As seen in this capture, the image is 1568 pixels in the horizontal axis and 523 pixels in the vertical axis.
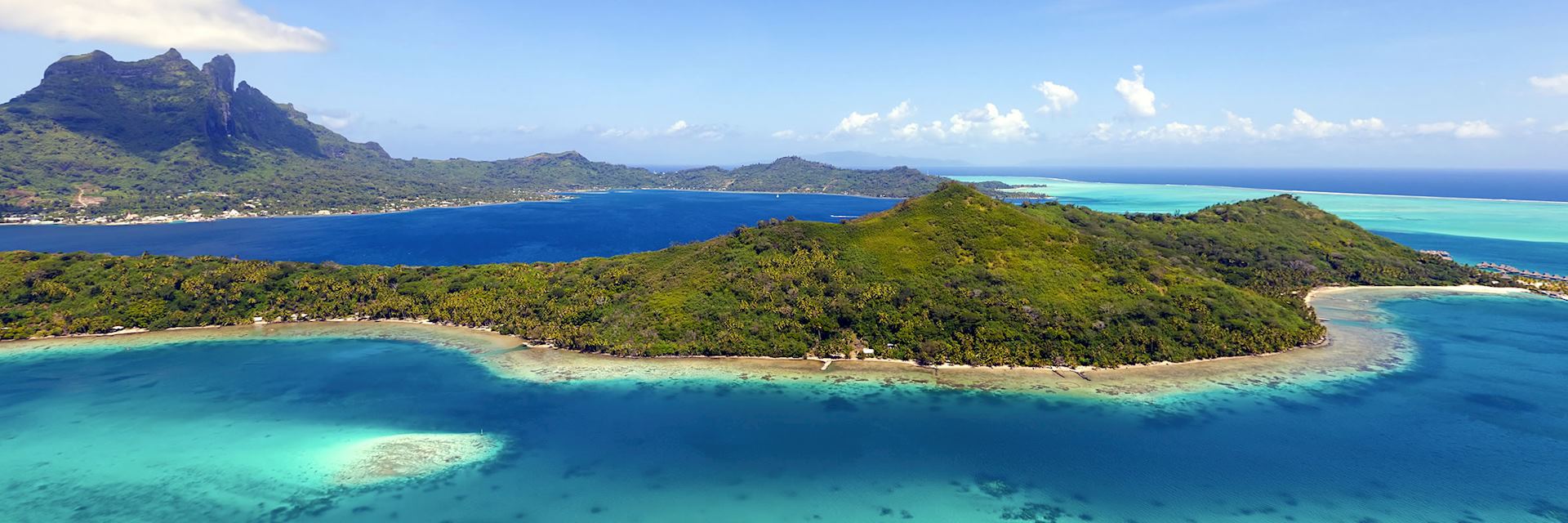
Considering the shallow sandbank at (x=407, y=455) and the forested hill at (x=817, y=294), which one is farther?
the forested hill at (x=817, y=294)

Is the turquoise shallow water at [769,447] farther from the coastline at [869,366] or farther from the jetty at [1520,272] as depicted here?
the jetty at [1520,272]

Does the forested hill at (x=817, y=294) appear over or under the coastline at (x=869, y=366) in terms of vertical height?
over

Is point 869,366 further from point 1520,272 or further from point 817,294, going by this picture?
point 1520,272

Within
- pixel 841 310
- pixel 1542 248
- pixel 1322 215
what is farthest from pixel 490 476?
pixel 1542 248

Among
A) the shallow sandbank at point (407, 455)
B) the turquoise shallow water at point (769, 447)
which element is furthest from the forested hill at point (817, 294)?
the shallow sandbank at point (407, 455)

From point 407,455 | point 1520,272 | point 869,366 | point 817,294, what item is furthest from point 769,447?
point 1520,272
